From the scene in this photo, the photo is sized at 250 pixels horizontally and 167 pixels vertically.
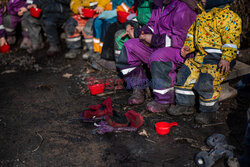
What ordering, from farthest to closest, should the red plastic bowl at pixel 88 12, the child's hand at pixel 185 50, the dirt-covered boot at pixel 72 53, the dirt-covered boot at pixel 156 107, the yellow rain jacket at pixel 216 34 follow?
the dirt-covered boot at pixel 72 53 → the red plastic bowl at pixel 88 12 → the dirt-covered boot at pixel 156 107 → the child's hand at pixel 185 50 → the yellow rain jacket at pixel 216 34

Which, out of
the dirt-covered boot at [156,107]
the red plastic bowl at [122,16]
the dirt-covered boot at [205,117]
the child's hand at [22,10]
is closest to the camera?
the dirt-covered boot at [205,117]

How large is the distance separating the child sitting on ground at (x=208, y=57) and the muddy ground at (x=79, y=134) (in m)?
0.29

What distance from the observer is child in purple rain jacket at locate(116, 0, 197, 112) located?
3.52 meters

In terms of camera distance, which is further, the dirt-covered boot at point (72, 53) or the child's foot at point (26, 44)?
the child's foot at point (26, 44)

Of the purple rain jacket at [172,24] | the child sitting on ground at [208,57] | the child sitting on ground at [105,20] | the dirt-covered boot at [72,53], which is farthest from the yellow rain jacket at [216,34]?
the dirt-covered boot at [72,53]

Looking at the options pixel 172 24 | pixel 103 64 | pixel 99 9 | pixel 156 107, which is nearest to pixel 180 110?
pixel 156 107

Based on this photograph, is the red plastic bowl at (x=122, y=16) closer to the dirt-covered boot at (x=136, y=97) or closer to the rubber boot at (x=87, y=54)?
the rubber boot at (x=87, y=54)

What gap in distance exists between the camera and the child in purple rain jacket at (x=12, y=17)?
709cm

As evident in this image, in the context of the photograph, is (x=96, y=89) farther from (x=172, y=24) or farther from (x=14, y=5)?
(x=14, y=5)

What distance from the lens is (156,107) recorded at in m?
3.70

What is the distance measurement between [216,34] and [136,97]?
1580 millimetres

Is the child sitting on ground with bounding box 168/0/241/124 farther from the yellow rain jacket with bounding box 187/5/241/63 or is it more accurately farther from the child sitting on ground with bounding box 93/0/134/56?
the child sitting on ground with bounding box 93/0/134/56

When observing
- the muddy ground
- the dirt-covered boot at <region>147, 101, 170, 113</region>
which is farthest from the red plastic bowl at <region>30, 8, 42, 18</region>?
the dirt-covered boot at <region>147, 101, 170, 113</region>

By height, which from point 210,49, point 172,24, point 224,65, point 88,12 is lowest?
point 224,65
